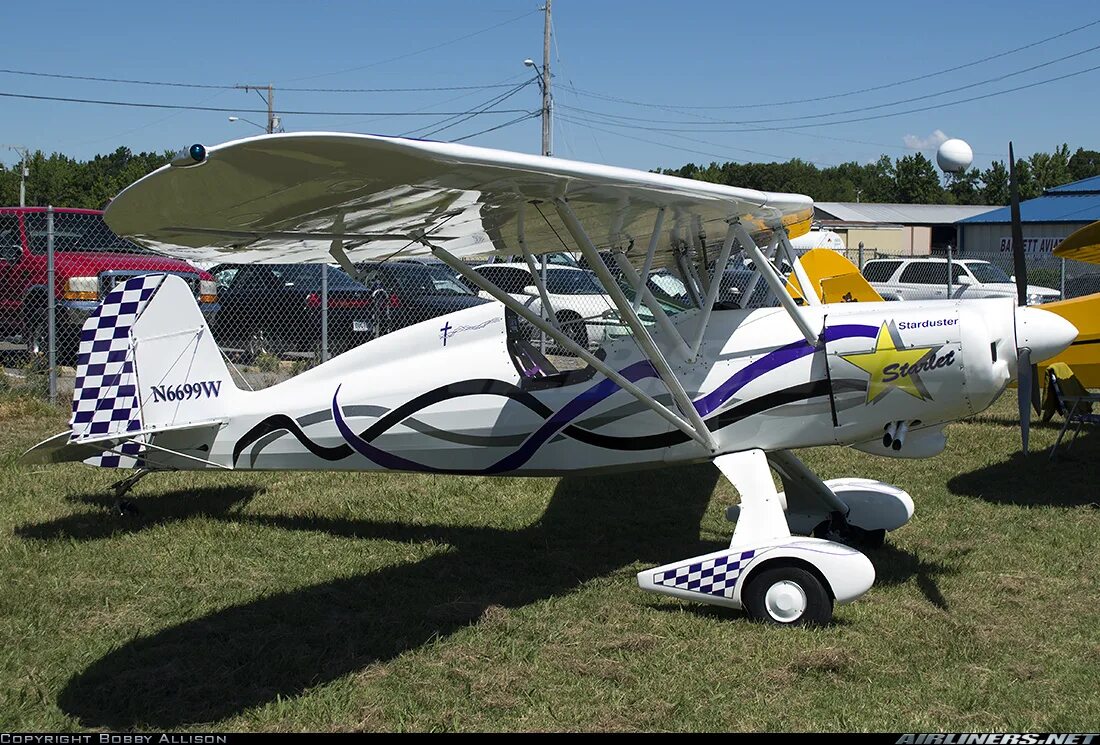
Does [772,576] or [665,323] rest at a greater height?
[665,323]

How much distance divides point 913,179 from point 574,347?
7827 cm

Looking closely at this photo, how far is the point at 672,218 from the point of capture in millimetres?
6164

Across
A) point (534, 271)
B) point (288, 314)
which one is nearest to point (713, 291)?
point (534, 271)

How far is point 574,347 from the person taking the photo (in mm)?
5672

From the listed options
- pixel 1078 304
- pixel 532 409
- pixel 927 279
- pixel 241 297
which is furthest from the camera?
pixel 927 279

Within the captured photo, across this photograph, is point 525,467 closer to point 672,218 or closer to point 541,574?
point 541,574

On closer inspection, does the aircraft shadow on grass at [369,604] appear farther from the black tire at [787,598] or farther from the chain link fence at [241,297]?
the chain link fence at [241,297]

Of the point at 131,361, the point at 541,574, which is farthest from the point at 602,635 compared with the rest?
the point at 131,361

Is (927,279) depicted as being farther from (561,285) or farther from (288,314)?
(288,314)

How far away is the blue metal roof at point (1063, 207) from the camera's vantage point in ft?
138

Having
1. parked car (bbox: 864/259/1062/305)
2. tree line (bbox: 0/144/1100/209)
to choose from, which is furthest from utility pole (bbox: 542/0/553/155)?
tree line (bbox: 0/144/1100/209)

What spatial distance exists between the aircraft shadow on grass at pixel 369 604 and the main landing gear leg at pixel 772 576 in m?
0.88

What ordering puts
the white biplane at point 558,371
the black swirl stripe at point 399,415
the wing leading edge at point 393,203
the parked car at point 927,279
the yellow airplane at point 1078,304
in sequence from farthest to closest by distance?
the parked car at point 927,279
the yellow airplane at point 1078,304
the black swirl stripe at point 399,415
the white biplane at point 558,371
the wing leading edge at point 393,203

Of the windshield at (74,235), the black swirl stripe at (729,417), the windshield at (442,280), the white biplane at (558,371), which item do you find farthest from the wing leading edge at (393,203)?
the windshield at (442,280)
